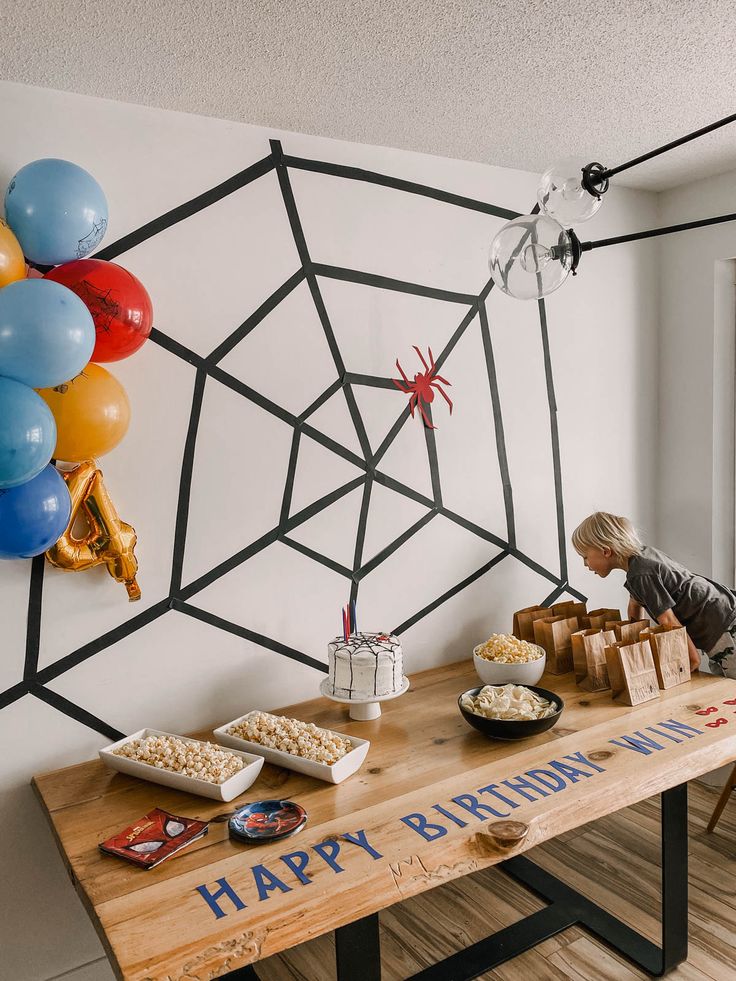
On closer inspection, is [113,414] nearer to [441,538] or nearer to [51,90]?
[51,90]

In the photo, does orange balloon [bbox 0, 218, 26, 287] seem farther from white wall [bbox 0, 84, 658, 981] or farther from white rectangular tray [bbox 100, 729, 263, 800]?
white rectangular tray [bbox 100, 729, 263, 800]

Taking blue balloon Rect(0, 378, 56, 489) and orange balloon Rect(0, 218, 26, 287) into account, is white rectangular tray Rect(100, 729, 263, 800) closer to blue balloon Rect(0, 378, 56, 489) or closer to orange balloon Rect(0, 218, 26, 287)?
blue balloon Rect(0, 378, 56, 489)

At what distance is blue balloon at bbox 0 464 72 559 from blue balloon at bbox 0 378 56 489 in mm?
92

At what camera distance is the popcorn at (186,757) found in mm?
1832

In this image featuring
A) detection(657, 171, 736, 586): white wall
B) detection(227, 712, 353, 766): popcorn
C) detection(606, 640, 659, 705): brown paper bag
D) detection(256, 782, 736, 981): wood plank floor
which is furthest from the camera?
detection(657, 171, 736, 586): white wall

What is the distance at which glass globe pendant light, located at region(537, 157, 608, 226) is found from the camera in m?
1.48

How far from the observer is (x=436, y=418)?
2.71 metres

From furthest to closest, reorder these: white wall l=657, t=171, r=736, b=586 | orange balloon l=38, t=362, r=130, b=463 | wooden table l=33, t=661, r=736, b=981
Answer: white wall l=657, t=171, r=736, b=586, orange balloon l=38, t=362, r=130, b=463, wooden table l=33, t=661, r=736, b=981

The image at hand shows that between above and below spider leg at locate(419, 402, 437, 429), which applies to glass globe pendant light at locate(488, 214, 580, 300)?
above

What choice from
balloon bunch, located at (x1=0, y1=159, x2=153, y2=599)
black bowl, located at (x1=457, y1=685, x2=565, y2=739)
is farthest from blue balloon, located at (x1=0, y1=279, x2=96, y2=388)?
black bowl, located at (x1=457, y1=685, x2=565, y2=739)

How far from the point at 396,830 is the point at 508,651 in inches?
36.0

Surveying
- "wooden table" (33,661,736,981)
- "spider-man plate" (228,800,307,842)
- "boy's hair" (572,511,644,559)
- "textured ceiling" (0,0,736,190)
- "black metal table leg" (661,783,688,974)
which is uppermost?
"textured ceiling" (0,0,736,190)

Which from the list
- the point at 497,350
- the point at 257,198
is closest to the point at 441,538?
the point at 497,350

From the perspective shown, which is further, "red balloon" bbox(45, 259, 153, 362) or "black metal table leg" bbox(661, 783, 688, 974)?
"black metal table leg" bbox(661, 783, 688, 974)
